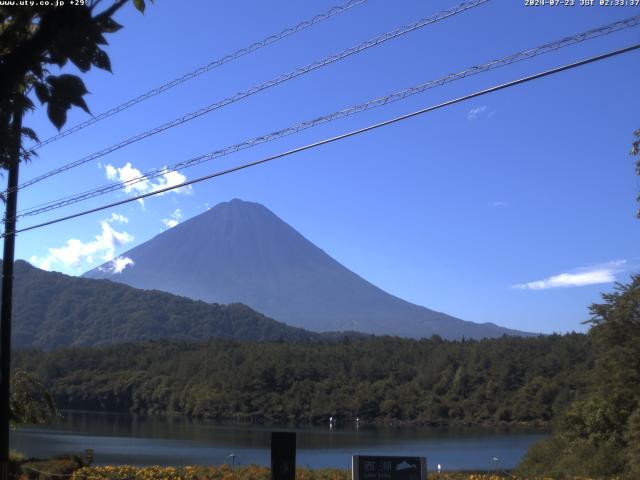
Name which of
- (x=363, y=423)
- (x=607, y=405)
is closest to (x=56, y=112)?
(x=607, y=405)

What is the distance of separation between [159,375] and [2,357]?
9712 cm

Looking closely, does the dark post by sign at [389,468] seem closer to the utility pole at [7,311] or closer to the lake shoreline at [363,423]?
the utility pole at [7,311]

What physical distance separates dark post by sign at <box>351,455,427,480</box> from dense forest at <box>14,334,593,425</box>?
66.9 metres

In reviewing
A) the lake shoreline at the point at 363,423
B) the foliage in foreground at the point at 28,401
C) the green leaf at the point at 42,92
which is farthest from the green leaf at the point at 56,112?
the lake shoreline at the point at 363,423

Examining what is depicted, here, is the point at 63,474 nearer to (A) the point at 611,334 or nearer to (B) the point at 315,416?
(A) the point at 611,334

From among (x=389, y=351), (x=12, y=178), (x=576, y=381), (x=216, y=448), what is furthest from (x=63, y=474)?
(x=389, y=351)

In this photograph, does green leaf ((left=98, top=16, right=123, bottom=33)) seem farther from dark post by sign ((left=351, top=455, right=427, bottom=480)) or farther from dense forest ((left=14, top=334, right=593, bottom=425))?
dense forest ((left=14, top=334, right=593, bottom=425))

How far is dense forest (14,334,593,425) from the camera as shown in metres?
86.9

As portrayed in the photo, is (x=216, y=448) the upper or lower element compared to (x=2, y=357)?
lower

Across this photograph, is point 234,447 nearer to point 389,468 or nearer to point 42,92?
point 389,468

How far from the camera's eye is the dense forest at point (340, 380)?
8688cm

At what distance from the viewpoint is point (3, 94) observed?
482cm

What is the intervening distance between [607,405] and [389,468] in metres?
19.4

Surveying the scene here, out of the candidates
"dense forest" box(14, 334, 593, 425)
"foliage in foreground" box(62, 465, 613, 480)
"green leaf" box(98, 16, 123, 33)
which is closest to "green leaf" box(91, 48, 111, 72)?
"green leaf" box(98, 16, 123, 33)
